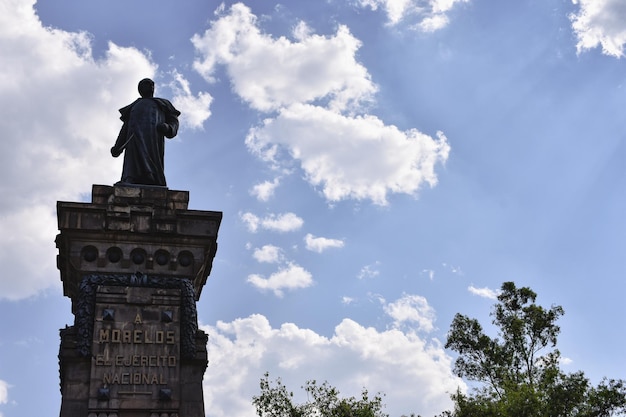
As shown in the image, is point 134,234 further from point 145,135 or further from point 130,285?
point 145,135

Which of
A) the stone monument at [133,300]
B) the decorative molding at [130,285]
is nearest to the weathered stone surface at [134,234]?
the stone monument at [133,300]

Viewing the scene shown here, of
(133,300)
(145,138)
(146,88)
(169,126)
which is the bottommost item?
(133,300)

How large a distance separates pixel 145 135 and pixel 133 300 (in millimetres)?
3937

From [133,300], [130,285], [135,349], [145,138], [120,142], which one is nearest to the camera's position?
[135,349]

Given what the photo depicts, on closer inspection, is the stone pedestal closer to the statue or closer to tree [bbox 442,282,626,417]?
the statue

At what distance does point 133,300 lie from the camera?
16.5 m

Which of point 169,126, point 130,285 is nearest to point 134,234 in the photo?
point 130,285

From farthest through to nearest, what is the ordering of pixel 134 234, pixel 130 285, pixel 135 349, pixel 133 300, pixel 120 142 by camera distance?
pixel 120 142 < pixel 134 234 < pixel 130 285 < pixel 133 300 < pixel 135 349

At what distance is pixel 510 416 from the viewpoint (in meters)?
30.0

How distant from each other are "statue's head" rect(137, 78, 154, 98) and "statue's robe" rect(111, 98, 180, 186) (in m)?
0.27

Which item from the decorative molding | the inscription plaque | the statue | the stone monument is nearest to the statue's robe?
the statue

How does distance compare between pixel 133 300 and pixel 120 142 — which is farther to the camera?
pixel 120 142

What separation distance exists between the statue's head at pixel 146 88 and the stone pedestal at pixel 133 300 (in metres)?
2.83

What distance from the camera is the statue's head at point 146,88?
19312 mm
